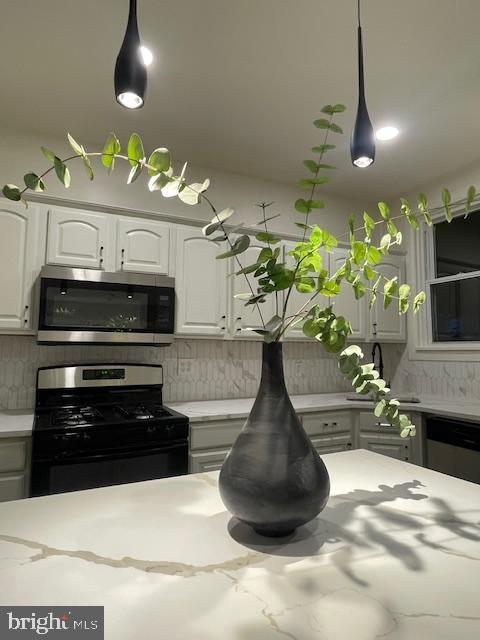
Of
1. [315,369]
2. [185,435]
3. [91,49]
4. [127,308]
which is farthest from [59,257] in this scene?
[315,369]

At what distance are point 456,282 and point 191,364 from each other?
2277 millimetres

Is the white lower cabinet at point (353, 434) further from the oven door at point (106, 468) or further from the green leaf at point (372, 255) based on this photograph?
the green leaf at point (372, 255)

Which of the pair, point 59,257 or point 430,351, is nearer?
point 59,257

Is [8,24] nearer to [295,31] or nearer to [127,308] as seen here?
[295,31]

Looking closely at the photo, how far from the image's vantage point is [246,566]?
0.69 metres

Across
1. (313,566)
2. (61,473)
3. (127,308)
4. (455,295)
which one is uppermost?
(455,295)

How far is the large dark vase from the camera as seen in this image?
73cm

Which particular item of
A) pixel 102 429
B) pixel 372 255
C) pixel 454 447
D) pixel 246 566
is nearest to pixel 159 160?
pixel 372 255

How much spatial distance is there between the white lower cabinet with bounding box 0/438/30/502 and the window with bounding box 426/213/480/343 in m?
3.17

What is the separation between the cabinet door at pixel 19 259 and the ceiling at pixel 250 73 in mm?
664

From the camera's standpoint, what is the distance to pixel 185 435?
2340mm

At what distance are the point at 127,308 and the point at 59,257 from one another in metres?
0.50

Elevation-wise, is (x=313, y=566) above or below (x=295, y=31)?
below

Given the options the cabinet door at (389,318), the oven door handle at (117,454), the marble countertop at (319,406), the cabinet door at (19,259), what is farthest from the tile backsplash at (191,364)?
the oven door handle at (117,454)
